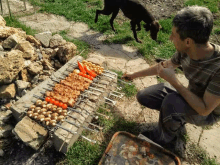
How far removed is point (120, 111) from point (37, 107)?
1.61 m

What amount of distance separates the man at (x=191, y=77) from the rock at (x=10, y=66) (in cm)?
237

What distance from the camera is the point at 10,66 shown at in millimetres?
3352

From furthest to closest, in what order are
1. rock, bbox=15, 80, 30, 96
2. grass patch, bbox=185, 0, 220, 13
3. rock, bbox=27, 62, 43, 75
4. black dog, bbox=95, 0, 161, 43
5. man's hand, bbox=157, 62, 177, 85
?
1. grass patch, bbox=185, 0, 220, 13
2. black dog, bbox=95, 0, 161, 43
3. rock, bbox=27, 62, 43, 75
4. rock, bbox=15, 80, 30, 96
5. man's hand, bbox=157, 62, 177, 85

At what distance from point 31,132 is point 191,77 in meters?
2.46

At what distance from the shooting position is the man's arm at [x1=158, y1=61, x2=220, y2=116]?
240cm

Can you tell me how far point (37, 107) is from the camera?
3100 mm

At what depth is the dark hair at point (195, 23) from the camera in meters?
2.17

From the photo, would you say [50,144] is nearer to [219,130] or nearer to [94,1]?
[219,130]

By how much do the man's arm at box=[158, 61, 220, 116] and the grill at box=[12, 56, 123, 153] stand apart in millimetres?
1328

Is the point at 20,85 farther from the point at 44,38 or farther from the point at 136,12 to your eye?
the point at 136,12

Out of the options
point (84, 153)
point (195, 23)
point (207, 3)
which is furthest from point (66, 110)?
point (207, 3)

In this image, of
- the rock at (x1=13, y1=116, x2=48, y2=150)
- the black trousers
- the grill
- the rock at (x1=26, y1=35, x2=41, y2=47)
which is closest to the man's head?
the grill

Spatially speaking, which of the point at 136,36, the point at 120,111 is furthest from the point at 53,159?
the point at 136,36

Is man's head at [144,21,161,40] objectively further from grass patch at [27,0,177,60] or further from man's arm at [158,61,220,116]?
man's arm at [158,61,220,116]
